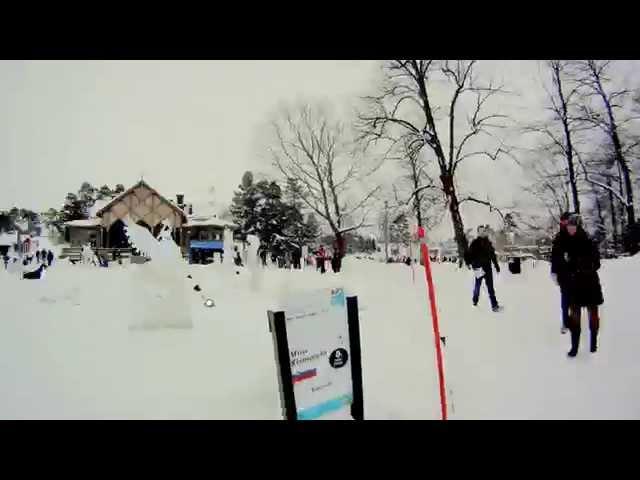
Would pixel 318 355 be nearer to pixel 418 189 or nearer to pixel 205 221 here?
pixel 205 221

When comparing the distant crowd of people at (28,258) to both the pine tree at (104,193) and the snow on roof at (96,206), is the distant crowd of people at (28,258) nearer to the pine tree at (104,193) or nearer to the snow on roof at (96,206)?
the snow on roof at (96,206)

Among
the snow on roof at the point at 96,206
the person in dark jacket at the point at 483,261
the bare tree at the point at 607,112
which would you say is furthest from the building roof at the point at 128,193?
the bare tree at the point at 607,112

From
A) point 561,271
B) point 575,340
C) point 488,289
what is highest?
point 561,271

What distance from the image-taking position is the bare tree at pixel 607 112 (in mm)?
2996

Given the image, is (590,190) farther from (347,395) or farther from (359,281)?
(347,395)

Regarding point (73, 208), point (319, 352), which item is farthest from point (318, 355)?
point (73, 208)

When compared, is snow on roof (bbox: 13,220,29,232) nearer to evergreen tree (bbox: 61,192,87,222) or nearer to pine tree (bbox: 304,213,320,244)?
evergreen tree (bbox: 61,192,87,222)

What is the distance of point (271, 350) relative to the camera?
2.73 m

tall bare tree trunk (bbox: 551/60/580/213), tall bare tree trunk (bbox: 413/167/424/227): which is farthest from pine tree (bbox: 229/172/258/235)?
tall bare tree trunk (bbox: 551/60/580/213)

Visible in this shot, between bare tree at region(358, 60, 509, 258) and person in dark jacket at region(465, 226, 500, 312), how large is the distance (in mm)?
77

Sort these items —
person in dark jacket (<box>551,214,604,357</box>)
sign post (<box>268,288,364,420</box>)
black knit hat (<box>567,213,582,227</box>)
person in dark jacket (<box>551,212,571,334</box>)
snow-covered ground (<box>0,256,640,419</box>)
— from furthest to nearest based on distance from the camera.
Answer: black knit hat (<box>567,213,582,227</box>)
person in dark jacket (<box>551,212,571,334</box>)
person in dark jacket (<box>551,214,604,357</box>)
snow-covered ground (<box>0,256,640,419</box>)
sign post (<box>268,288,364,420</box>)

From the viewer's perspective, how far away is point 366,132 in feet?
10.2

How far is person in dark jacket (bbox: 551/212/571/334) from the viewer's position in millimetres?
2656

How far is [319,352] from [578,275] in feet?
5.90
